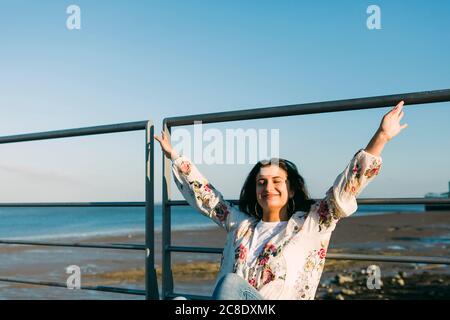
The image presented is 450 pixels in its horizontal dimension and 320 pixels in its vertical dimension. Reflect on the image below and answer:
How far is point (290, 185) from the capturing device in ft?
7.52

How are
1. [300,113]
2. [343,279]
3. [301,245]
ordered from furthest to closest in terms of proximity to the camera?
1. [343,279]
2. [300,113]
3. [301,245]

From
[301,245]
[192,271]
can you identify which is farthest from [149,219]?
[192,271]

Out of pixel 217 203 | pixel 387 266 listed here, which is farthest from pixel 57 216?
pixel 217 203

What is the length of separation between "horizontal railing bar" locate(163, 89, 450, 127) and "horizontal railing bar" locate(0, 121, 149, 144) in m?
0.15

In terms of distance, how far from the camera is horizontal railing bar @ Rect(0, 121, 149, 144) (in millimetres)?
2590

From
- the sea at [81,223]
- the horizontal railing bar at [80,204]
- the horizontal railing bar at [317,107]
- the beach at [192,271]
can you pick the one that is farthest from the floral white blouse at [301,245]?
the sea at [81,223]

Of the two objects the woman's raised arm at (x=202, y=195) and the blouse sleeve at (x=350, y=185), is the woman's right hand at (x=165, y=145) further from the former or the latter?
the blouse sleeve at (x=350, y=185)

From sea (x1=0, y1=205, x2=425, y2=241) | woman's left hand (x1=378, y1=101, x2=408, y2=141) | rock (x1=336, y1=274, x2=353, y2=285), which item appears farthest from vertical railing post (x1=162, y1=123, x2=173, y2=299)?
sea (x1=0, y1=205, x2=425, y2=241)

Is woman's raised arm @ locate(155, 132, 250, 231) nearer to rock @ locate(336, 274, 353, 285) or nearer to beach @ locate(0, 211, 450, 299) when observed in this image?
beach @ locate(0, 211, 450, 299)

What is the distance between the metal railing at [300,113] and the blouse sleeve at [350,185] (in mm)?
134

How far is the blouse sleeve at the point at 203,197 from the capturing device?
2.35 m

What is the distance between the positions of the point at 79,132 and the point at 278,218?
3.44ft

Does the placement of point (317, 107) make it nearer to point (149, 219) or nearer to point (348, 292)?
point (149, 219)

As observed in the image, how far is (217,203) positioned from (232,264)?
30cm
